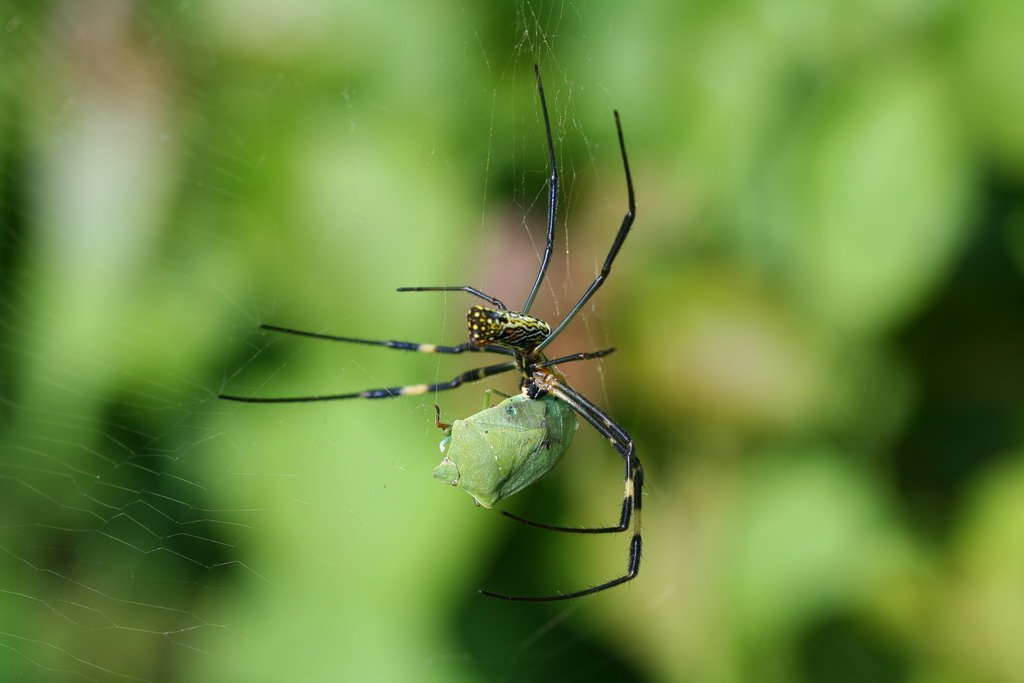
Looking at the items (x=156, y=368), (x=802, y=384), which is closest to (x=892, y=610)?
(x=802, y=384)

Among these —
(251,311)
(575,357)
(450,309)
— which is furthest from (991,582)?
(251,311)

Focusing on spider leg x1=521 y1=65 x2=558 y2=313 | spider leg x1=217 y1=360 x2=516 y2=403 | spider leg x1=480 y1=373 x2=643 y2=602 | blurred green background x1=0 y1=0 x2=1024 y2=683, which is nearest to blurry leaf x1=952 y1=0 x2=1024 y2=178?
blurred green background x1=0 y1=0 x2=1024 y2=683

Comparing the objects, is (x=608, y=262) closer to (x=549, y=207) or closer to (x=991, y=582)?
(x=549, y=207)

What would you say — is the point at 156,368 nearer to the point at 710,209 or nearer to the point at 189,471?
the point at 189,471

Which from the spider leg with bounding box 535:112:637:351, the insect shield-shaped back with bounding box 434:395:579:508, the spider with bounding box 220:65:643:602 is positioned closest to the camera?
the insect shield-shaped back with bounding box 434:395:579:508

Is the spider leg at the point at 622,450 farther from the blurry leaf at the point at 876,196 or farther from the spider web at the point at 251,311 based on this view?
the blurry leaf at the point at 876,196

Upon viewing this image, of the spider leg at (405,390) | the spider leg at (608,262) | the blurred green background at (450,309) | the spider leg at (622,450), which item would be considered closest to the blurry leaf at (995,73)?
the blurred green background at (450,309)

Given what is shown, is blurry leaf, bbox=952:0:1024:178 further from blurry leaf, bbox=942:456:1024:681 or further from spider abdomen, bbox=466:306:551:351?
spider abdomen, bbox=466:306:551:351
